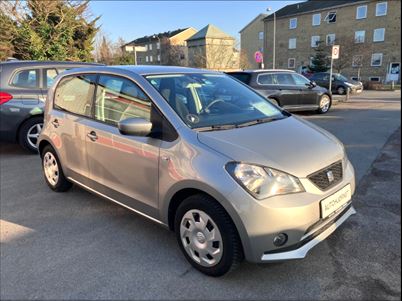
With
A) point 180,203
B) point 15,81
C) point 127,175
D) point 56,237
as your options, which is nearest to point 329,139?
point 180,203

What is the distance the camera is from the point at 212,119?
329 centimetres

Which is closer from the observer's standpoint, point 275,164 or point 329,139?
point 275,164

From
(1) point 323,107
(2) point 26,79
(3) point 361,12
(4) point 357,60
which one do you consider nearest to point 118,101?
(2) point 26,79

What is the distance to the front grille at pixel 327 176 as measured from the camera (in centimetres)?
275

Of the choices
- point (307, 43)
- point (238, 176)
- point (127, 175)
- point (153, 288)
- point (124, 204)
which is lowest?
point (153, 288)

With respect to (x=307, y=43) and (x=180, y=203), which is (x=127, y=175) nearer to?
(x=180, y=203)

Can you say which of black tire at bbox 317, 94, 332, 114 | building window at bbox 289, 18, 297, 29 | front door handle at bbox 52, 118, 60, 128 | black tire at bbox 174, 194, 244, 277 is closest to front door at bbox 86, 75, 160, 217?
black tire at bbox 174, 194, 244, 277

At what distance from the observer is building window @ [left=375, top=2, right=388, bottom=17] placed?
4006 centimetres

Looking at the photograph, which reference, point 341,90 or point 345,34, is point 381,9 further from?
point 341,90

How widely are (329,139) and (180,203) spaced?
4.95 ft

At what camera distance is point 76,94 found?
14.0 ft

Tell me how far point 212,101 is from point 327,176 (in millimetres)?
1392

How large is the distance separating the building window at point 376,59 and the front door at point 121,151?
43.7 m

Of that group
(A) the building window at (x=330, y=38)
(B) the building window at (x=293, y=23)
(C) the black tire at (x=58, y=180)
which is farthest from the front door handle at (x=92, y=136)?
(B) the building window at (x=293, y=23)
